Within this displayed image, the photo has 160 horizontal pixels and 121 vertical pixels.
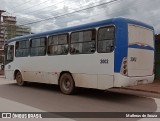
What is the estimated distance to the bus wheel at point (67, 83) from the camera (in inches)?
476

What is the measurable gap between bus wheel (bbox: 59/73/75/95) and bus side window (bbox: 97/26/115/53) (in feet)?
7.13

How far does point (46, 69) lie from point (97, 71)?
3.74 m

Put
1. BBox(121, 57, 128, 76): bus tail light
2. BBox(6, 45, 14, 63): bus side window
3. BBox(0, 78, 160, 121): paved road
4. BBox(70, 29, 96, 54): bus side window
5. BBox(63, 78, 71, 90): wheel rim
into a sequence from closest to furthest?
BBox(0, 78, 160, 121): paved road
BBox(121, 57, 128, 76): bus tail light
BBox(70, 29, 96, 54): bus side window
BBox(63, 78, 71, 90): wheel rim
BBox(6, 45, 14, 63): bus side window

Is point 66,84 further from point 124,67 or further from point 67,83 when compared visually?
point 124,67

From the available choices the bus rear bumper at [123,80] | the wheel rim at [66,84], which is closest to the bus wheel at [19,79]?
the wheel rim at [66,84]

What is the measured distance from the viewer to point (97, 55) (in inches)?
425

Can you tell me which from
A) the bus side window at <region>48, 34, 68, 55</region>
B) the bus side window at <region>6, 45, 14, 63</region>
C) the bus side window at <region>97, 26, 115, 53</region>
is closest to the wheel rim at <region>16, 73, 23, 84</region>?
the bus side window at <region>6, 45, 14, 63</region>

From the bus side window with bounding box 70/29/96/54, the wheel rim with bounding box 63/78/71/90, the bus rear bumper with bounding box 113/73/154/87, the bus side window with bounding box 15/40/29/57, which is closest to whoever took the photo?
the bus rear bumper with bounding box 113/73/154/87

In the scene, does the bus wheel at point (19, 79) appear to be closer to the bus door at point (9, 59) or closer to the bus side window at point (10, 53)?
the bus door at point (9, 59)

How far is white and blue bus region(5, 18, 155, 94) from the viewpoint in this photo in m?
10.1

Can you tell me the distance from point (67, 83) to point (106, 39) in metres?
3.06

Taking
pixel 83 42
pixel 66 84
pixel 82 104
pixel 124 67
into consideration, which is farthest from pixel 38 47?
pixel 124 67

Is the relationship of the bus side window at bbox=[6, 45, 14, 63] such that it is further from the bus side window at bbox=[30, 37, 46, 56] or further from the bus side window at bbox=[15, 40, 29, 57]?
the bus side window at bbox=[30, 37, 46, 56]

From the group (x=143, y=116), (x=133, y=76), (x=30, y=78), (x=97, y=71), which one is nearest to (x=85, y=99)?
(x=97, y=71)
